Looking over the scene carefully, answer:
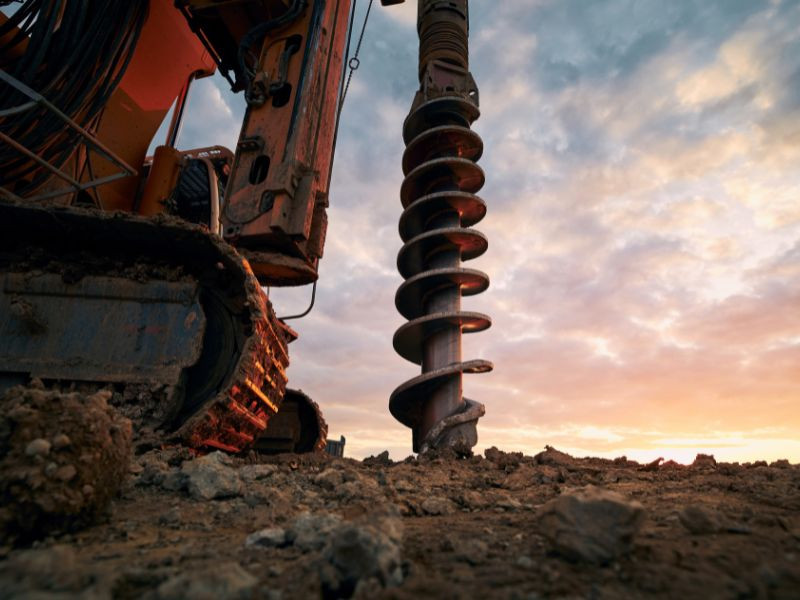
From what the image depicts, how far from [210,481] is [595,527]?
1736 mm

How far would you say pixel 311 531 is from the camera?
4.82ft

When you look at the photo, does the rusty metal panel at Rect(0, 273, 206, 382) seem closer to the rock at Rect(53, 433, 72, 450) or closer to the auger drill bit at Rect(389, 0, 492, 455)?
the rock at Rect(53, 433, 72, 450)

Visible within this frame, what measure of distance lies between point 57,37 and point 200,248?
364cm

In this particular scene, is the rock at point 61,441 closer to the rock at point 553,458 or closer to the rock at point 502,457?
the rock at point 502,457

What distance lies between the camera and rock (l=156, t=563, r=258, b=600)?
0.99 meters

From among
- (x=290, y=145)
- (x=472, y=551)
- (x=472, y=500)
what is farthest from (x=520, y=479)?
(x=290, y=145)

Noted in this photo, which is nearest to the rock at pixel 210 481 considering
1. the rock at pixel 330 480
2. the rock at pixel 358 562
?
the rock at pixel 330 480

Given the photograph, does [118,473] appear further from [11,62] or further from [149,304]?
[11,62]

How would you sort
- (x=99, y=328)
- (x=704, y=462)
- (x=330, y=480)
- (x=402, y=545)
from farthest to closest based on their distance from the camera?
1. (x=704, y=462)
2. (x=99, y=328)
3. (x=330, y=480)
4. (x=402, y=545)

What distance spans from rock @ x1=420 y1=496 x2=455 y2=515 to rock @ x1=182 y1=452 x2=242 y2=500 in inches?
35.1

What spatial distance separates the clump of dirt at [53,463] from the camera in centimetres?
149

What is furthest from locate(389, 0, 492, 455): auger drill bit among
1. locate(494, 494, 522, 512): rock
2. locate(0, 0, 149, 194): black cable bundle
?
locate(0, 0, 149, 194): black cable bundle

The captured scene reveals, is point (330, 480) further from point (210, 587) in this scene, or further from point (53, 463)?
point (210, 587)

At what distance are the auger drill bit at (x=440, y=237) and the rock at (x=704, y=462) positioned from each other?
184 centimetres
